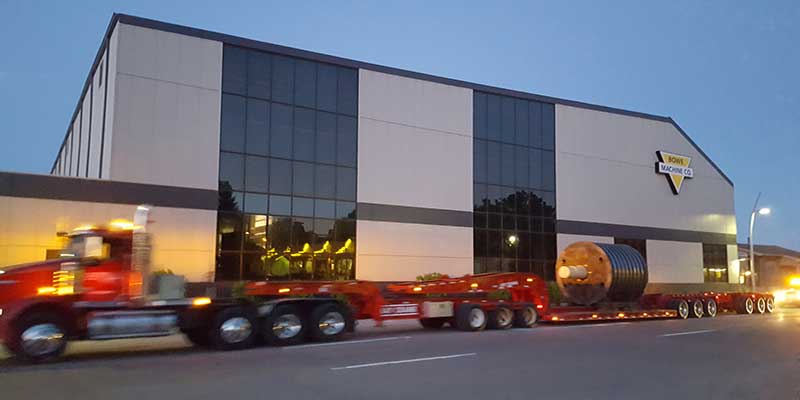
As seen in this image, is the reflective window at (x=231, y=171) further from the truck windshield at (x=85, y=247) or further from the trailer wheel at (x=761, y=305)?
the trailer wheel at (x=761, y=305)

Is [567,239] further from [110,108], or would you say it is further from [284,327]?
[284,327]

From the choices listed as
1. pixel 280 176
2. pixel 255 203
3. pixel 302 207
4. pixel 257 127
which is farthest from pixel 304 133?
pixel 255 203

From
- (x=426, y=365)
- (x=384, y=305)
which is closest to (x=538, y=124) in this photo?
(x=384, y=305)

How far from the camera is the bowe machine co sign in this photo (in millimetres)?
45281

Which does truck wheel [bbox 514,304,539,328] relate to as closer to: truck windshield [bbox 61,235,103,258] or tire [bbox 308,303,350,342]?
tire [bbox 308,303,350,342]

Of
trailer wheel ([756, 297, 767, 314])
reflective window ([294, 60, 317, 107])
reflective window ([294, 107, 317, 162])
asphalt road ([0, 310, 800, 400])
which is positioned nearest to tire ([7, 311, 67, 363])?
asphalt road ([0, 310, 800, 400])

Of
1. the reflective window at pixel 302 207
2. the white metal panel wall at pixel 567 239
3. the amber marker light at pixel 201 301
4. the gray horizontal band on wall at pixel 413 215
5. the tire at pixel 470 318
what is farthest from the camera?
the white metal panel wall at pixel 567 239

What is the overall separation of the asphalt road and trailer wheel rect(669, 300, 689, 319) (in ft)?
32.1

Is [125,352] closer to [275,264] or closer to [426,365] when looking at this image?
[426,365]

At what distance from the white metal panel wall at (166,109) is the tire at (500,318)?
46.3 ft

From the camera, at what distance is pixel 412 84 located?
35.3m

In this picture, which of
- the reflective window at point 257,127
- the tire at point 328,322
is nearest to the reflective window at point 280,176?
the reflective window at point 257,127

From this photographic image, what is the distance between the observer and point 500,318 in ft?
70.0

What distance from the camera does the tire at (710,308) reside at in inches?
1150
